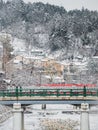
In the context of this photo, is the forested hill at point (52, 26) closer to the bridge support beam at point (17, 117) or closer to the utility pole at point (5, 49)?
the utility pole at point (5, 49)

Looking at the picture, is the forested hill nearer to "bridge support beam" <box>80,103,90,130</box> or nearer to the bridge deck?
the bridge deck

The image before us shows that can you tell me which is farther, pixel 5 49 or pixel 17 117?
pixel 5 49

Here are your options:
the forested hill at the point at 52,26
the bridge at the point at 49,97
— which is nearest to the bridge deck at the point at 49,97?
the bridge at the point at 49,97

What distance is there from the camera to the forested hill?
140ft

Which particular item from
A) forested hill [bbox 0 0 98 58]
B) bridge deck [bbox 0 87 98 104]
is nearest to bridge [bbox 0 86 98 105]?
bridge deck [bbox 0 87 98 104]

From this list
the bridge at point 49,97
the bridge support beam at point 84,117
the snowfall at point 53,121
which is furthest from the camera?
the snowfall at point 53,121

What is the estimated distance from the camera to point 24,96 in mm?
9711

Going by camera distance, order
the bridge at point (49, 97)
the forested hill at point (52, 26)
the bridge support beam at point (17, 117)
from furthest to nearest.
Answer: the forested hill at point (52, 26), the bridge at point (49, 97), the bridge support beam at point (17, 117)

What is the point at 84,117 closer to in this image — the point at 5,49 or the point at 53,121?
the point at 53,121

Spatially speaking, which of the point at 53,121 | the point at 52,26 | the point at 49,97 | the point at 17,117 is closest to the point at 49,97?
the point at 49,97

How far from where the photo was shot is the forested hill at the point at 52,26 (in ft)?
140

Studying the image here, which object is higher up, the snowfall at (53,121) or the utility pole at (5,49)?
the utility pole at (5,49)

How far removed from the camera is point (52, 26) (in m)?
44.6

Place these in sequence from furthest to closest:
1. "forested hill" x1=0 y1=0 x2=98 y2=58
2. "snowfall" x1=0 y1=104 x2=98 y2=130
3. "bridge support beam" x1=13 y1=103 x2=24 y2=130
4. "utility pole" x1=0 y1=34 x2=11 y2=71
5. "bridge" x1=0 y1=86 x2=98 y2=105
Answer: "forested hill" x1=0 y1=0 x2=98 y2=58
"utility pole" x1=0 y1=34 x2=11 y2=71
"snowfall" x1=0 y1=104 x2=98 y2=130
"bridge" x1=0 y1=86 x2=98 y2=105
"bridge support beam" x1=13 y1=103 x2=24 y2=130
